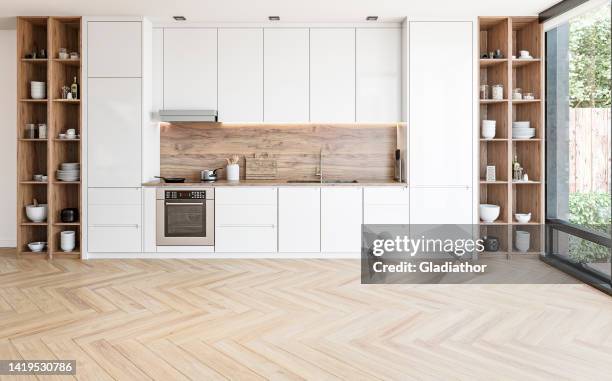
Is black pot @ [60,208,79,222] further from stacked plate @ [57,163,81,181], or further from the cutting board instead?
the cutting board

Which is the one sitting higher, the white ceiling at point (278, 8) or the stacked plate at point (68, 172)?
the white ceiling at point (278, 8)

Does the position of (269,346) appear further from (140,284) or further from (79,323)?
(140,284)

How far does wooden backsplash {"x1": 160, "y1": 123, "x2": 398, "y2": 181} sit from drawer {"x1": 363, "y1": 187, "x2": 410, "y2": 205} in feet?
1.94

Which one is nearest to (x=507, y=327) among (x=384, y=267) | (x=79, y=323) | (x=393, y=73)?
(x=384, y=267)

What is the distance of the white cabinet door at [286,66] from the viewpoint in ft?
18.4

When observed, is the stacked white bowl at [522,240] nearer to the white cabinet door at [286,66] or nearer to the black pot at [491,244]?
the black pot at [491,244]

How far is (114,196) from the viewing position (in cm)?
536

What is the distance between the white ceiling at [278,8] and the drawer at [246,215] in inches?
82.6

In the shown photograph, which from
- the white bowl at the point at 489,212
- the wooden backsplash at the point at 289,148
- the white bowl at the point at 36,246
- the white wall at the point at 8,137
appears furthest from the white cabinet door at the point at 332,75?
the white wall at the point at 8,137

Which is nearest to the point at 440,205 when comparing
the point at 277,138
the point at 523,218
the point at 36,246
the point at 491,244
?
the point at 491,244

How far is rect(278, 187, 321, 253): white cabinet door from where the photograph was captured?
17.6ft

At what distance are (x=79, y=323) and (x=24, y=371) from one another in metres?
0.74

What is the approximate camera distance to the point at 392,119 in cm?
562

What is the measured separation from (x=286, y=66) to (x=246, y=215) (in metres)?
1.77
